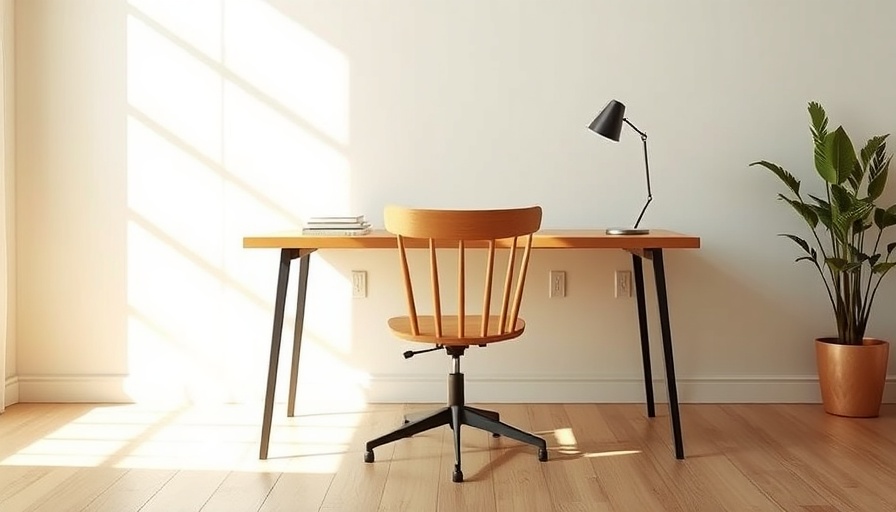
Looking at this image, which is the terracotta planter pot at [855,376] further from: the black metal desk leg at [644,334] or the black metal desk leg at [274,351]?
the black metal desk leg at [274,351]

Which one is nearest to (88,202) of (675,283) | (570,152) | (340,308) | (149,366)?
(149,366)

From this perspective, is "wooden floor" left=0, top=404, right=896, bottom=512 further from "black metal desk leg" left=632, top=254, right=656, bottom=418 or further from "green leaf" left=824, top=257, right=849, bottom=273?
"green leaf" left=824, top=257, right=849, bottom=273

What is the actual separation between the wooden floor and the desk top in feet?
2.28

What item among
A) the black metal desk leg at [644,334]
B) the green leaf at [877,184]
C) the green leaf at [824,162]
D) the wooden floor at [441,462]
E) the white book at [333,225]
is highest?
the green leaf at [824,162]

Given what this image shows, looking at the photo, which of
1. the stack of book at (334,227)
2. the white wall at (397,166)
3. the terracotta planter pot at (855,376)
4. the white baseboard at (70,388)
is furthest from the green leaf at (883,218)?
the white baseboard at (70,388)

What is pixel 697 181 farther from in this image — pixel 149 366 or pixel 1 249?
pixel 1 249

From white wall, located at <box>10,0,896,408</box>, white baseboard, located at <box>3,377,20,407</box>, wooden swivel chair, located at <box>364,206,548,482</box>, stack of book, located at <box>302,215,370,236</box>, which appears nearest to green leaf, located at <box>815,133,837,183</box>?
white wall, located at <box>10,0,896,408</box>

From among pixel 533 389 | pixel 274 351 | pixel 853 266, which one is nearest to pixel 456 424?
pixel 274 351

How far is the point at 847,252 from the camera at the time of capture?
12.2 ft

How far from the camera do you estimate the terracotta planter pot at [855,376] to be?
3.69 meters

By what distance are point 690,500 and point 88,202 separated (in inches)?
105

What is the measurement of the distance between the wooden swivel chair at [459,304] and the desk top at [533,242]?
0.27ft

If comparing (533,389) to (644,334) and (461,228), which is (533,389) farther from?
(461,228)

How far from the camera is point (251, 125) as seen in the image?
3951mm
